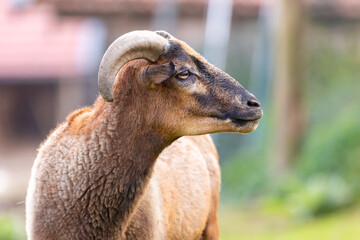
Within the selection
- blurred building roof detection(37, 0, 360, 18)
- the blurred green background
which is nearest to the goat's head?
the blurred green background

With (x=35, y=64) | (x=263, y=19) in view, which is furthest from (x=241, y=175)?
Result: (x=35, y=64)

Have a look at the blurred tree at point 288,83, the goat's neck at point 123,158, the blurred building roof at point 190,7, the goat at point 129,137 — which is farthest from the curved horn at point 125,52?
the blurred building roof at point 190,7

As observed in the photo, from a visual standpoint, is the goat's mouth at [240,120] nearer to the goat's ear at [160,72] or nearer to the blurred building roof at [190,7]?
the goat's ear at [160,72]

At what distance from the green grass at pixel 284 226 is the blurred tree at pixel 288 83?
1.66 m

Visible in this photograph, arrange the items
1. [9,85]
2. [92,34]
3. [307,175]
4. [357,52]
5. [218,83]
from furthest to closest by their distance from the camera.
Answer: [9,85], [92,34], [357,52], [307,175], [218,83]

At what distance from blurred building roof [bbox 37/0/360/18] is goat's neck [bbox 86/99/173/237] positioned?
1525 cm

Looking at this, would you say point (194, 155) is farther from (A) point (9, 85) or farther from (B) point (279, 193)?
(A) point (9, 85)

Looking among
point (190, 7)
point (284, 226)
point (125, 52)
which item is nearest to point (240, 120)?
point (125, 52)

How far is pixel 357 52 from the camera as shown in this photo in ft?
64.5

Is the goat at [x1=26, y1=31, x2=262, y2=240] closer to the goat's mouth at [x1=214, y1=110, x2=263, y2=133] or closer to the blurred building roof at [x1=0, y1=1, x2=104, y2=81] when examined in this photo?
the goat's mouth at [x1=214, y1=110, x2=263, y2=133]

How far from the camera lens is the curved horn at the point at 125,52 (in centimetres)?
538

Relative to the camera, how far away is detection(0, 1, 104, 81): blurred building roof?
74.2 ft

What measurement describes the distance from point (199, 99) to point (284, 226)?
27.0 ft

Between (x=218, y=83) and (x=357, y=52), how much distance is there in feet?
48.6
